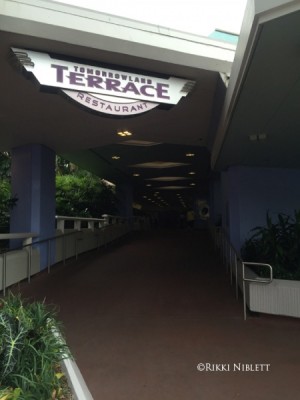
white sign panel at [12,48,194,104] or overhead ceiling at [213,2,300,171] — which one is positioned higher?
white sign panel at [12,48,194,104]

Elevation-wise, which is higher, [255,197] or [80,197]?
[80,197]

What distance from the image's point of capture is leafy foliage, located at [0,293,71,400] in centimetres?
259

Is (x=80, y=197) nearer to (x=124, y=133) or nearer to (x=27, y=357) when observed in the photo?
(x=124, y=133)

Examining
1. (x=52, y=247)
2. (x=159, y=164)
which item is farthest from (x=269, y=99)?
(x=159, y=164)

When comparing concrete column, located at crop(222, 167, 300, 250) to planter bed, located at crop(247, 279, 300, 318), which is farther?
concrete column, located at crop(222, 167, 300, 250)

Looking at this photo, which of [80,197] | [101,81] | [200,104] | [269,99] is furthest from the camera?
[80,197]

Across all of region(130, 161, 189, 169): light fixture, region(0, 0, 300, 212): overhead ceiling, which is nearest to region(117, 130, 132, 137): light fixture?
region(0, 0, 300, 212): overhead ceiling

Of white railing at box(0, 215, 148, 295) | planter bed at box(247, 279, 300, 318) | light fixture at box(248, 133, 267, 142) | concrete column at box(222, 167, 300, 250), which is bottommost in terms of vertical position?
planter bed at box(247, 279, 300, 318)

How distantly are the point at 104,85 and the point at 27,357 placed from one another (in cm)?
394

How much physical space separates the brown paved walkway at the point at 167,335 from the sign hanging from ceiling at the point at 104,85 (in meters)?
3.08

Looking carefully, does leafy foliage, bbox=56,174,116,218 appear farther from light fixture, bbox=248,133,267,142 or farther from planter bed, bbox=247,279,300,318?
planter bed, bbox=247,279,300,318

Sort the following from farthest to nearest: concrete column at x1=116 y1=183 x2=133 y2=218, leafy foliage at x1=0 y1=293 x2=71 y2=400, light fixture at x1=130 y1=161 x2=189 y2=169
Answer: concrete column at x1=116 y1=183 x2=133 y2=218 → light fixture at x1=130 y1=161 x2=189 y2=169 → leafy foliage at x1=0 y1=293 x2=71 y2=400

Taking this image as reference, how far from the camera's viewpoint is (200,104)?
7527 mm

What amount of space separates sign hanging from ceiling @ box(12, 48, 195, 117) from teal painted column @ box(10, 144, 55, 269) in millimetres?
4925
